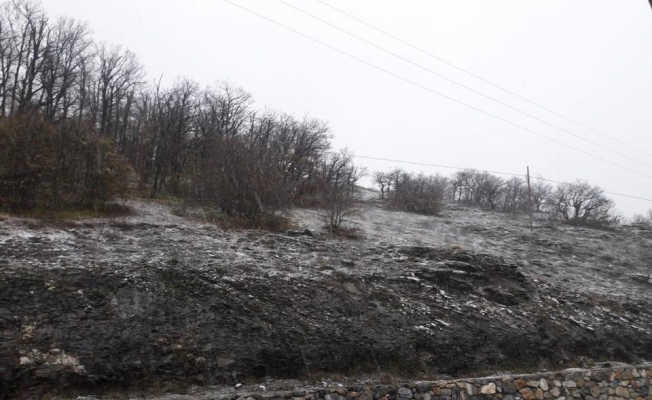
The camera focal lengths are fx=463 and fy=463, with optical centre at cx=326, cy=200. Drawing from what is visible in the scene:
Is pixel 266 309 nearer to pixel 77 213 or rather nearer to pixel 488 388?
pixel 488 388

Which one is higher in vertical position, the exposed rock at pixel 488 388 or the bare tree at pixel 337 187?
the bare tree at pixel 337 187

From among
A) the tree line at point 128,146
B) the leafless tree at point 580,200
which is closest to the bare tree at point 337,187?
the tree line at point 128,146

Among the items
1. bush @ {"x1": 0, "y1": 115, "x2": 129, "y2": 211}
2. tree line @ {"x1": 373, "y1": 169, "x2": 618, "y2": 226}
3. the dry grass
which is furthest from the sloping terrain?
tree line @ {"x1": 373, "y1": 169, "x2": 618, "y2": 226}

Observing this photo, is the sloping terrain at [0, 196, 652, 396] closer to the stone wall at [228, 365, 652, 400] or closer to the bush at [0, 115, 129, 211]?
the stone wall at [228, 365, 652, 400]

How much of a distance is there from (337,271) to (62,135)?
9.53 metres

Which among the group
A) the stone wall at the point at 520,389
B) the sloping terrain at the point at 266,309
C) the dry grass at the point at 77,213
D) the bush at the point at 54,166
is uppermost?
the bush at the point at 54,166

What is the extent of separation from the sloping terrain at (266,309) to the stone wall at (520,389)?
0.72 meters

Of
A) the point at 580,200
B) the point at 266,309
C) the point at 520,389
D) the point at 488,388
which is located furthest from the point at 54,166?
the point at 580,200

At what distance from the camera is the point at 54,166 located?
13508 mm

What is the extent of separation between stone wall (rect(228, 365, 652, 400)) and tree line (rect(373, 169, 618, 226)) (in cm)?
1530

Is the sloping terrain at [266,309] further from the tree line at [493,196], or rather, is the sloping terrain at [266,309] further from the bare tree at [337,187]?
the tree line at [493,196]

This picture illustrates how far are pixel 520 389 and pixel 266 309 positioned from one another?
479 cm

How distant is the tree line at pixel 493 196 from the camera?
2944 centimetres

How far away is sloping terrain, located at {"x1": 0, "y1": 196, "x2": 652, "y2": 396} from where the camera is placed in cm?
704
